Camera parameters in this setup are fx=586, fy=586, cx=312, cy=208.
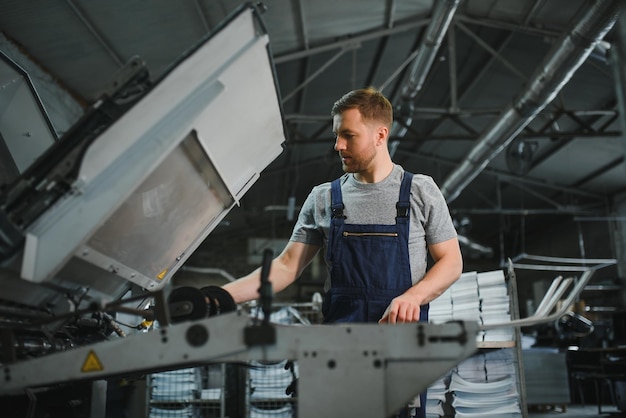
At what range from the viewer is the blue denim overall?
168 cm

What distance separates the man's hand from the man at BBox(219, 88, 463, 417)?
0.11m

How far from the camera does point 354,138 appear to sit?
1775 millimetres

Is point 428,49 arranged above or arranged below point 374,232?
above

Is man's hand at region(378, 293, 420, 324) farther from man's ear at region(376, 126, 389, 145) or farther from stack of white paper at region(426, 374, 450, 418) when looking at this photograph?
stack of white paper at region(426, 374, 450, 418)

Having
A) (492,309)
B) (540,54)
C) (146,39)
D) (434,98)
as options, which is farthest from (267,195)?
(492,309)

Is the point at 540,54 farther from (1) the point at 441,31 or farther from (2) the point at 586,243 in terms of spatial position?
(2) the point at 586,243

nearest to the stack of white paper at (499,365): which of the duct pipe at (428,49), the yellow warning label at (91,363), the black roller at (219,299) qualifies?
the black roller at (219,299)

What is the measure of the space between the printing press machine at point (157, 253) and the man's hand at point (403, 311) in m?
0.25

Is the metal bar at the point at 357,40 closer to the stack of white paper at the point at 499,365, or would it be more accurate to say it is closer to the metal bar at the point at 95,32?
the metal bar at the point at 95,32

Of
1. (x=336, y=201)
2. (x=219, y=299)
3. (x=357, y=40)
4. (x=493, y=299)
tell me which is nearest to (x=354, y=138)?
(x=336, y=201)

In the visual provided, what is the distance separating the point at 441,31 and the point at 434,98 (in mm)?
3306

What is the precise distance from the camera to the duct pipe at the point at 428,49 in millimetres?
5512

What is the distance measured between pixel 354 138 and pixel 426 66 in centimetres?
495

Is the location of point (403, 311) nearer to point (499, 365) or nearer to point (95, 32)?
point (499, 365)
